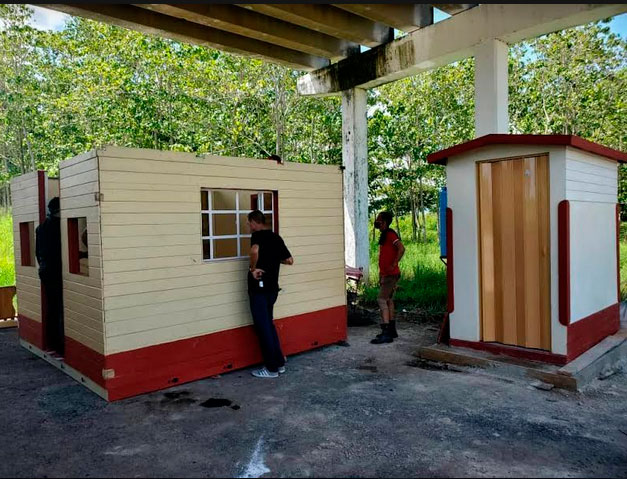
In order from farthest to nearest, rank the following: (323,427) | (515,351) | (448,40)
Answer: (448,40) < (515,351) < (323,427)

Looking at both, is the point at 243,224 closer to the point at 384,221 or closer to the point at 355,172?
the point at 384,221

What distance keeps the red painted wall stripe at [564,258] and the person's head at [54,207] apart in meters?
5.77

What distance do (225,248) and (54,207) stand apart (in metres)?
2.14

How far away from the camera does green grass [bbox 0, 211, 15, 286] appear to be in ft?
36.1

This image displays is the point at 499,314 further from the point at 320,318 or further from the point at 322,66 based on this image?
the point at 322,66

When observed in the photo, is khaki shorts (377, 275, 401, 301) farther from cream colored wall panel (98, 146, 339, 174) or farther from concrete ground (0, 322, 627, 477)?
cream colored wall panel (98, 146, 339, 174)

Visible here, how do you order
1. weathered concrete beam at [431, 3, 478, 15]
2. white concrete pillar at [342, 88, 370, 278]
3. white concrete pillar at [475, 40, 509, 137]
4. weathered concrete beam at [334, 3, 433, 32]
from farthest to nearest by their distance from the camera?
white concrete pillar at [342, 88, 370, 278] → weathered concrete beam at [334, 3, 433, 32] → weathered concrete beam at [431, 3, 478, 15] → white concrete pillar at [475, 40, 509, 137]

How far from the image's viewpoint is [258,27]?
791 cm

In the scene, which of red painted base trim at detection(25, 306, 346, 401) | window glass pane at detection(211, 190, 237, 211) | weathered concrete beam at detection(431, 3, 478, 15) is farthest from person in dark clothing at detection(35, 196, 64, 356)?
weathered concrete beam at detection(431, 3, 478, 15)

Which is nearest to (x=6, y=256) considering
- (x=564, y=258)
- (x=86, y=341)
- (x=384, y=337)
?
(x=86, y=341)

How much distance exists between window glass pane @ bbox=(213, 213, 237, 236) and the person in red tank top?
6.63 ft

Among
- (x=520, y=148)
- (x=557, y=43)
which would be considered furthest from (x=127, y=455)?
(x=557, y=43)

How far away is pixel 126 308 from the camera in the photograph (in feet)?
15.3

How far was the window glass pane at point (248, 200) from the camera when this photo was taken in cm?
574
